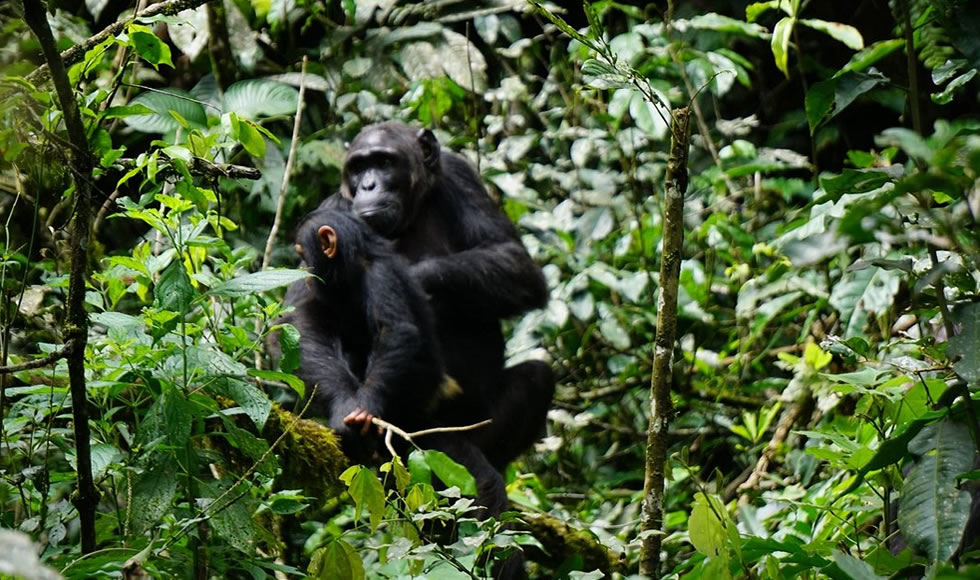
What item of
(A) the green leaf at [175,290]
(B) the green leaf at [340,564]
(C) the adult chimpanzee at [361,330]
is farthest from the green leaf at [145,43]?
(C) the adult chimpanzee at [361,330]

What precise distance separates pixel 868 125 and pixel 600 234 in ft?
12.2

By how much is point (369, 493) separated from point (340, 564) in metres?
0.19

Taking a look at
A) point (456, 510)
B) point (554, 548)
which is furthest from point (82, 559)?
point (554, 548)

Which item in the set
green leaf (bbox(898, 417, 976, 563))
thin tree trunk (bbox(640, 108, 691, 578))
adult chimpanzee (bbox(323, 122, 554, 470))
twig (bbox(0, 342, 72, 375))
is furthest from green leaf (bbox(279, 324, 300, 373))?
adult chimpanzee (bbox(323, 122, 554, 470))

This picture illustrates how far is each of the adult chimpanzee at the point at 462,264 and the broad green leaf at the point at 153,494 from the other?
243 centimetres

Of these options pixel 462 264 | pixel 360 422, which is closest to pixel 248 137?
pixel 360 422

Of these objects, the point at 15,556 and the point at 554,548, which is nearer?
the point at 15,556

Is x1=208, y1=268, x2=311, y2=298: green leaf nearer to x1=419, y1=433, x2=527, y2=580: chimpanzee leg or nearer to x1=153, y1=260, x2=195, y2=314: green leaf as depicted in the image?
x1=153, y1=260, x2=195, y2=314: green leaf

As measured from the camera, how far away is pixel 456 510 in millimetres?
2699

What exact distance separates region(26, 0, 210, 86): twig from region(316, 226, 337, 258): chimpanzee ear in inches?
79.1

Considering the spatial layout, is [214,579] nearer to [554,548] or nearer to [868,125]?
[554,548]

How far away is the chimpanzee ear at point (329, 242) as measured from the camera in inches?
193

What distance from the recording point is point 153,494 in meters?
2.78

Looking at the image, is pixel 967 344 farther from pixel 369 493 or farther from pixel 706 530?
pixel 369 493
